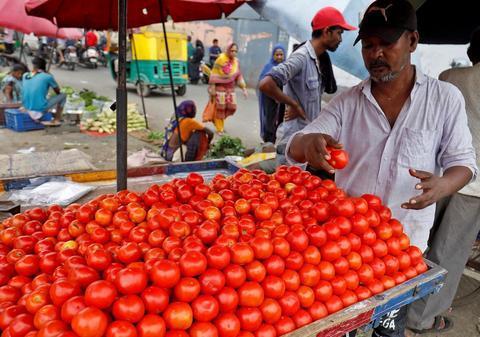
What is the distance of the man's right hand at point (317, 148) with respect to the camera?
206 centimetres

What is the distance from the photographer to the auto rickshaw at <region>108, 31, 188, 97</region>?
14.2 meters

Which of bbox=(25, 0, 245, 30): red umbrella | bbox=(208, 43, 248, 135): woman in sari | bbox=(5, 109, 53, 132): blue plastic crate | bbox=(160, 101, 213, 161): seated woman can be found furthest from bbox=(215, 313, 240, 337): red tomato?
bbox=(5, 109, 53, 132): blue plastic crate

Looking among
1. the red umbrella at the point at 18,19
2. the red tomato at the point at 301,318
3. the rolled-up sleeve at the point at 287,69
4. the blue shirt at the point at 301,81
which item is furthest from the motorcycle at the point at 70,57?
the red tomato at the point at 301,318

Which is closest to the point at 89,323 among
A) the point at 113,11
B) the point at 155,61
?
the point at 113,11

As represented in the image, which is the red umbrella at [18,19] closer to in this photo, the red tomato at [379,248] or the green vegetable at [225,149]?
the green vegetable at [225,149]

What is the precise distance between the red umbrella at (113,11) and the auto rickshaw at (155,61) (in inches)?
298

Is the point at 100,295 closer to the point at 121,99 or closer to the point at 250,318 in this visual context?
the point at 250,318

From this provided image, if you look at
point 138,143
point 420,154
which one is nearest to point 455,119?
point 420,154

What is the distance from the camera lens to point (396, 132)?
231 cm

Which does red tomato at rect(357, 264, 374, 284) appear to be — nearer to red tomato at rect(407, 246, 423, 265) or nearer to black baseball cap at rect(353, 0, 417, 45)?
red tomato at rect(407, 246, 423, 265)

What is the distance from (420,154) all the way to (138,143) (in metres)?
7.72

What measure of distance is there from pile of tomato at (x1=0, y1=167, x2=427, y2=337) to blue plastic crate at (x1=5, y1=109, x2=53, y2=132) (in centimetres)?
857

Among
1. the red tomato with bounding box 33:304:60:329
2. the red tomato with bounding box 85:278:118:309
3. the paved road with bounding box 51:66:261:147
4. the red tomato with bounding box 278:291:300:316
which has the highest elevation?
the red tomato with bounding box 85:278:118:309

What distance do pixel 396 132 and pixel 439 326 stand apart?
7.69 ft
